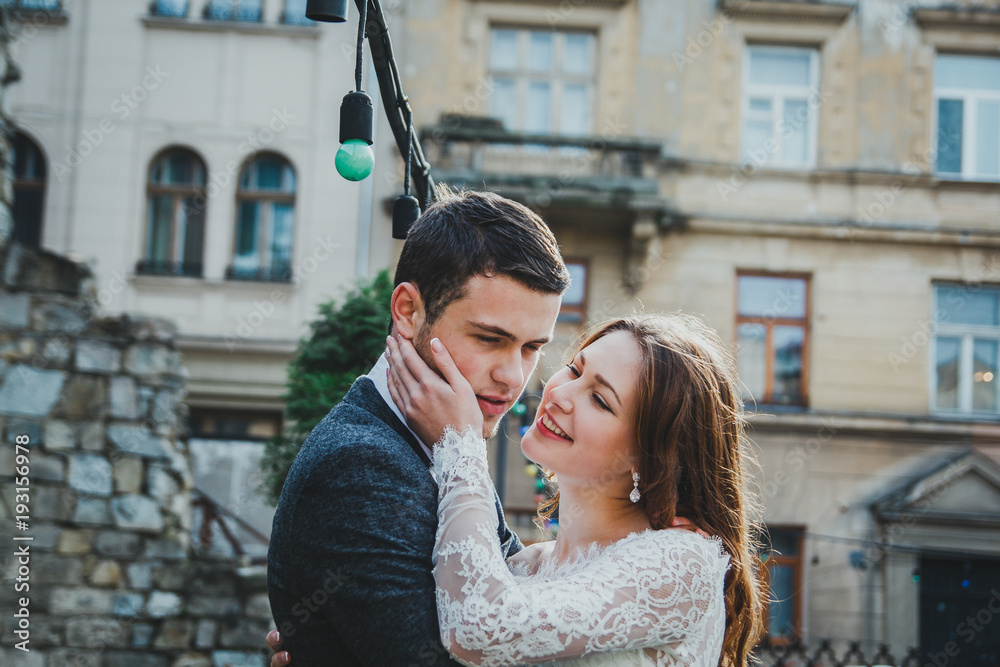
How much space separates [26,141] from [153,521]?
7.95 m

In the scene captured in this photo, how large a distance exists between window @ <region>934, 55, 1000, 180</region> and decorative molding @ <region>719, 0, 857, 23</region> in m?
1.78

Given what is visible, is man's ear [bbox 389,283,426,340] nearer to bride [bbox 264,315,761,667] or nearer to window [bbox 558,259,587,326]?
bride [bbox 264,315,761,667]

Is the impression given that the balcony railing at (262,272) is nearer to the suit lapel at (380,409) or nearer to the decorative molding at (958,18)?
the decorative molding at (958,18)

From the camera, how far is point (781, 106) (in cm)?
1338

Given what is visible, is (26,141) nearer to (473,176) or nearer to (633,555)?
(473,176)

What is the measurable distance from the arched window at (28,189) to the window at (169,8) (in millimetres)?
2633

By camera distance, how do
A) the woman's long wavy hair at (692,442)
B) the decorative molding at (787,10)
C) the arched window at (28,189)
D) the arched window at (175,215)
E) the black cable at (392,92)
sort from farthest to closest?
the decorative molding at (787,10) < the arched window at (175,215) < the arched window at (28,189) < the black cable at (392,92) < the woman's long wavy hair at (692,442)

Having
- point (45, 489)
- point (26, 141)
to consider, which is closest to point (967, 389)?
point (45, 489)

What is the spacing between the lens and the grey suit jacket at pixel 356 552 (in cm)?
190

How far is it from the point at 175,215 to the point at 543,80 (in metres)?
5.84

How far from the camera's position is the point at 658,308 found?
42.7 feet

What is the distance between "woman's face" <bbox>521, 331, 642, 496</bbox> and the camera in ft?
8.38

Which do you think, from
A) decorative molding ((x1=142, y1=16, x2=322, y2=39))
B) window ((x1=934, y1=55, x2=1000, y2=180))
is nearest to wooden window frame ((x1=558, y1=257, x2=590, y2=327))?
decorative molding ((x1=142, y1=16, x2=322, y2=39))

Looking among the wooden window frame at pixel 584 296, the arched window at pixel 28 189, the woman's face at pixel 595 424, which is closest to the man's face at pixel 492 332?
the woman's face at pixel 595 424
